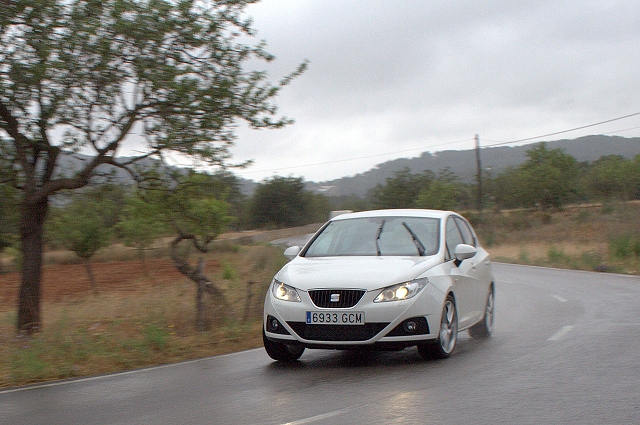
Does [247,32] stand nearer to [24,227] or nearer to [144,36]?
[144,36]

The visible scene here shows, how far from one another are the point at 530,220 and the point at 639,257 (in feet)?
150

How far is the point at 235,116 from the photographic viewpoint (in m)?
13.1

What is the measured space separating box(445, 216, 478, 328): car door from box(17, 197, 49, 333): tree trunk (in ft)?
22.9

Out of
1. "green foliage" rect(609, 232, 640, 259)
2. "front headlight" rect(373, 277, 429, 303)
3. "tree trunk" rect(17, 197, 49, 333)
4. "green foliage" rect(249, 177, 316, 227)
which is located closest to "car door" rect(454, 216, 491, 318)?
"front headlight" rect(373, 277, 429, 303)

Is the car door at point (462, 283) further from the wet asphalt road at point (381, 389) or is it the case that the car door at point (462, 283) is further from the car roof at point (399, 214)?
the wet asphalt road at point (381, 389)

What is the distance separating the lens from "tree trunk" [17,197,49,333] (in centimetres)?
1280

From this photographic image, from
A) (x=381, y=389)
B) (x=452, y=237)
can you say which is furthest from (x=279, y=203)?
(x=381, y=389)

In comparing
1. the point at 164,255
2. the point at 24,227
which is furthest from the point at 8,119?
the point at 164,255

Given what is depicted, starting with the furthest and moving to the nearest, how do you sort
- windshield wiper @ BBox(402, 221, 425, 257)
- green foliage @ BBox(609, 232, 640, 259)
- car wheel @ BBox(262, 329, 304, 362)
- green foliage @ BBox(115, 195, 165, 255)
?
1. green foliage @ BBox(609, 232, 640, 259)
2. green foliage @ BBox(115, 195, 165, 255)
3. windshield wiper @ BBox(402, 221, 425, 257)
4. car wheel @ BBox(262, 329, 304, 362)

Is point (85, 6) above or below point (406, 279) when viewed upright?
above

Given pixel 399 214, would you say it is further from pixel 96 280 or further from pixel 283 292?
pixel 96 280

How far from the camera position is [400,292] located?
782cm

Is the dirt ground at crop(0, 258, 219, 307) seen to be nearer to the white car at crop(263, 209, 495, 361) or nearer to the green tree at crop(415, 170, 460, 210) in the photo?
the white car at crop(263, 209, 495, 361)

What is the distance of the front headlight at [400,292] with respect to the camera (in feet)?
25.5
